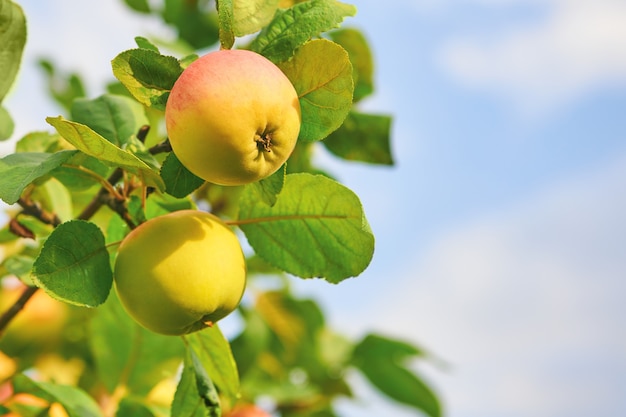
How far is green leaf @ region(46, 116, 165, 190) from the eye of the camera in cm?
92

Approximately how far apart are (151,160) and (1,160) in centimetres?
19

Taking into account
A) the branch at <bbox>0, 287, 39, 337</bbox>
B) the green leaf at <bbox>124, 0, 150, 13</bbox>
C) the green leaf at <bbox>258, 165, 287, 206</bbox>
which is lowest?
the branch at <bbox>0, 287, 39, 337</bbox>

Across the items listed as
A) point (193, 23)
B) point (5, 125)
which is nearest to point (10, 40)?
point (5, 125)

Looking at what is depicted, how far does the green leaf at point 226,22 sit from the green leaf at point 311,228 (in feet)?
0.65

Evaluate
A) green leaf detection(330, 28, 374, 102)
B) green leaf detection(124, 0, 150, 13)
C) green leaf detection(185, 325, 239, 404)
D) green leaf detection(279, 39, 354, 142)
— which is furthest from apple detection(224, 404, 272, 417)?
green leaf detection(124, 0, 150, 13)

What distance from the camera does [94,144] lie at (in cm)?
94

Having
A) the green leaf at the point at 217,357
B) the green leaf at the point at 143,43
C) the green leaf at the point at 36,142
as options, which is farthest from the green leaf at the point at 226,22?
the green leaf at the point at 36,142

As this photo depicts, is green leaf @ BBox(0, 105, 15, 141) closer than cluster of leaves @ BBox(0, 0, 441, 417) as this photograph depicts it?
No

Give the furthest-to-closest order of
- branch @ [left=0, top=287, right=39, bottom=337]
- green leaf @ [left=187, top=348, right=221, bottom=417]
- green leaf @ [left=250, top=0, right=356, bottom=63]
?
branch @ [left=0, top=287, right=39, bottom=337], green leaf @ [left=187, top=348, right=221, bottom=417], green leaf @ [left=250, top=0, right=356, bottom=63]

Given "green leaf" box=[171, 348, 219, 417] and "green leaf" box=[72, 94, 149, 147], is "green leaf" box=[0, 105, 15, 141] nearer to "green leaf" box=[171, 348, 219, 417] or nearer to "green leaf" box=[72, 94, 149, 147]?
"green leaf" box=[72, 94, 149, 147]

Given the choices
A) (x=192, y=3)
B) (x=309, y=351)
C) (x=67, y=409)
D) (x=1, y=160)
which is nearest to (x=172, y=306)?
(x=1, y=160)

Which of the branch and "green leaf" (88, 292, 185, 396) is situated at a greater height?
the branch

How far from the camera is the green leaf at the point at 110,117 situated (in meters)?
1.18

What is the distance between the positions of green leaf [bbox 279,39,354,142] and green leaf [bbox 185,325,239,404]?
37 cm
